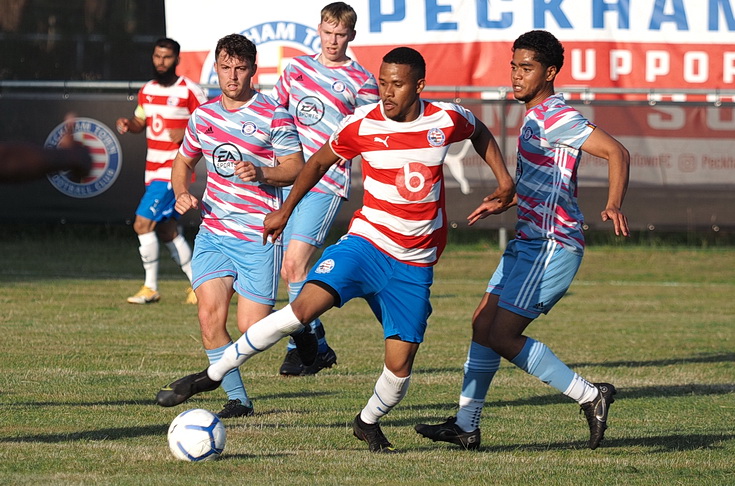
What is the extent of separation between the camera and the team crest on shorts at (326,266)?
19.6 ft

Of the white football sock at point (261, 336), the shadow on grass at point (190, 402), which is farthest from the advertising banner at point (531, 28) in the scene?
the white football sock at point (261, 336)

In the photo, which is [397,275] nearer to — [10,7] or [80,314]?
[80,314]

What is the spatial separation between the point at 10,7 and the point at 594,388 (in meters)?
15.2

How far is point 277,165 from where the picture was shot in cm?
729

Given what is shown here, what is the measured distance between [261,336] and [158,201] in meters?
6.53

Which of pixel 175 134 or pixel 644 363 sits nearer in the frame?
pixel 644 363

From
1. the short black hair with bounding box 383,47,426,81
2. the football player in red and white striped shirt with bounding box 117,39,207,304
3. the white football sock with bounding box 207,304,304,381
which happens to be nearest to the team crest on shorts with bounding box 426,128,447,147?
the short black hair with bounding box 383,47,426,81

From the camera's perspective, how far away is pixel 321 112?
8969 millimetres

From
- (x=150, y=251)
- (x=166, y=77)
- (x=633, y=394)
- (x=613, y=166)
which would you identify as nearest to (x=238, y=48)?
(x=613, y=166)

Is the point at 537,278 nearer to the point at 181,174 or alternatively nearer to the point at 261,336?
the point at 261,336

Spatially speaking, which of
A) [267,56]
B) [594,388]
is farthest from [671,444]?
[267,56]

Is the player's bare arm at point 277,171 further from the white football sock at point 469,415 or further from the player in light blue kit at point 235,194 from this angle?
the white football sock at point 469,415

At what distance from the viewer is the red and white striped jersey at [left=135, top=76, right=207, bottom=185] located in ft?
39.8

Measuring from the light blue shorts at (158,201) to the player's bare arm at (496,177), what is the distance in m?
6.17
